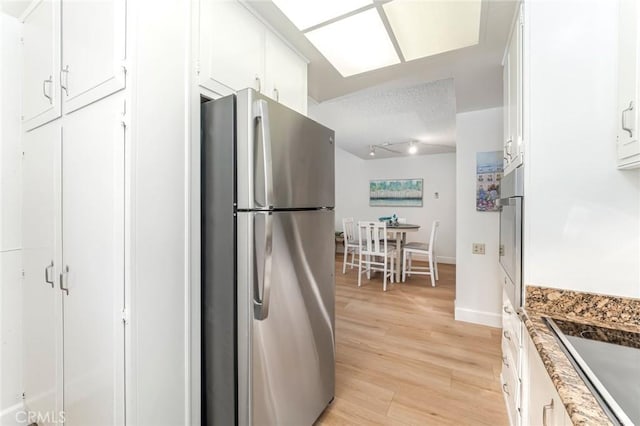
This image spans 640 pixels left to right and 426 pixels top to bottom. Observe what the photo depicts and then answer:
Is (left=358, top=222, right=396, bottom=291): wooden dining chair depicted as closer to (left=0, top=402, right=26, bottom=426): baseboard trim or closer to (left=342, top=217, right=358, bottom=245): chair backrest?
(left=342, top=217, right=358, bottom=245): chair backrest

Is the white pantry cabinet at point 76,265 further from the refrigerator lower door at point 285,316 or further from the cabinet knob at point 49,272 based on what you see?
the refrigerator lower door at point 285,316

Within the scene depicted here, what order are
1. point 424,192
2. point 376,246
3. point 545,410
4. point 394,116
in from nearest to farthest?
Answer: point 545,410, point 394,116, point 376,246, point 424,192

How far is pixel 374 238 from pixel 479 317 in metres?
1.81

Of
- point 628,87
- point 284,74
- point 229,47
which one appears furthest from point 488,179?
point 229,47

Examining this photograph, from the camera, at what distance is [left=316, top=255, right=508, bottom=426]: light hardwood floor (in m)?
1.65

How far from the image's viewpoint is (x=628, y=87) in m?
0.96

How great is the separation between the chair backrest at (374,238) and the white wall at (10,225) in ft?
12.3

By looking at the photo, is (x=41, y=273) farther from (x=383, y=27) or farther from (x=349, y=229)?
(x=349, y=229)

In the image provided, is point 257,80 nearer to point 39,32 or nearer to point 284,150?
point 284,150

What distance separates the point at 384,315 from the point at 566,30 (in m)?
2.83

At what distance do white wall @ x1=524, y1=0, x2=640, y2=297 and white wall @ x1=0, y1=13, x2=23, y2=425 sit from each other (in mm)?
2836

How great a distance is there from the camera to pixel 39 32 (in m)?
1.46

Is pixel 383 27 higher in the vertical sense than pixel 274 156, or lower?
higher

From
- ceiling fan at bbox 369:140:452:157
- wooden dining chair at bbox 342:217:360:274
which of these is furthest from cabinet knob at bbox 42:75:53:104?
ceiling fan at bbox 369:140:452:157
